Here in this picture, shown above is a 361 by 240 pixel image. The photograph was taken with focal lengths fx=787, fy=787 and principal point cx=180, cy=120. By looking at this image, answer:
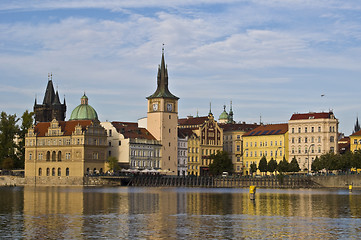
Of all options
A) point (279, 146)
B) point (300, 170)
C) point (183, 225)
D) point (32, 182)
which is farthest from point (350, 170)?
point (183, 225)

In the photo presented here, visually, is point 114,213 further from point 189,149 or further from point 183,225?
point 189,149

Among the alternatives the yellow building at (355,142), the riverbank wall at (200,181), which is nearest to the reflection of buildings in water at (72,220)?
the riverbank wall at (200,181)

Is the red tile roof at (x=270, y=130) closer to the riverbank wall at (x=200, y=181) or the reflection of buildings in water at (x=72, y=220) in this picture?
the riverbank wall at (x=200, y=181)

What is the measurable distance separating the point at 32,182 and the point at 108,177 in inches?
820

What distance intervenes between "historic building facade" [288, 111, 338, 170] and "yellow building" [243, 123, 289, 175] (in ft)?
10.5

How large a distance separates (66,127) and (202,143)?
35.8m

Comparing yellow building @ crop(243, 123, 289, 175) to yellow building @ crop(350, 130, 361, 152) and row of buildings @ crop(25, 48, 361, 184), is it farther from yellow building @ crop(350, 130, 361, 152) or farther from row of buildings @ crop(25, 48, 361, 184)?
yellow building @ crop(350, 130, 361, 152)

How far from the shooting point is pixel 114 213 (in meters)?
58.9

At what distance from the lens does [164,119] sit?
176m

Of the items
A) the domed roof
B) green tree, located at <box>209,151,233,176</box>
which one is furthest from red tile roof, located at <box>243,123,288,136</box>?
the domed roof

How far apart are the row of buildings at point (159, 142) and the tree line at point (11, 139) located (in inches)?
127

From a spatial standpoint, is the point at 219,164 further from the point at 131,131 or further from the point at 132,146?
the point at 131,131

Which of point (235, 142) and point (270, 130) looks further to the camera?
point (235, 142)

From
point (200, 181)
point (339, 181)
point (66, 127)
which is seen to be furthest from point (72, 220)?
point (66, 127)
